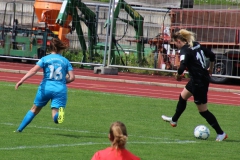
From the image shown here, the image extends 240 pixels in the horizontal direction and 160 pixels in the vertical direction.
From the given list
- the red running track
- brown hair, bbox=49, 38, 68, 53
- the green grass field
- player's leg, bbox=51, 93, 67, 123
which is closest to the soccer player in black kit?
the green grass field

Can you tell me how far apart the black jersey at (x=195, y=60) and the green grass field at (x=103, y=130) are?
3.49 ft

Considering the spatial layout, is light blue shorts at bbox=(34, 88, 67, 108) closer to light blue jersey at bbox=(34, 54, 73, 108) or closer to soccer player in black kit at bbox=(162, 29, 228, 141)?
light blue jersey at bbox=(34, 54, 73, 108)

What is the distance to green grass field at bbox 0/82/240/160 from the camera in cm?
1026

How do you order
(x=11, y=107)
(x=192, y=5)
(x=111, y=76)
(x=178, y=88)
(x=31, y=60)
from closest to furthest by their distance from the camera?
(x=11, y=107) → (x=178, y=88) → (x=111, y=76) → (x=192, y=5) → (x=31, y=60)

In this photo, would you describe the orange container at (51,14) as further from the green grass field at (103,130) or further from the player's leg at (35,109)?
the player's leg at (35,109)

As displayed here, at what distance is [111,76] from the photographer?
22.5m

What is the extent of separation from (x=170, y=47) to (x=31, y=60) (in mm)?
5442

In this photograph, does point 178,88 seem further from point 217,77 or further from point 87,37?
point 87,37

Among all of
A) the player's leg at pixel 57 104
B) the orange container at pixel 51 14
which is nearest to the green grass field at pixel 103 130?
Answer: the player's leg at pixel 57 104

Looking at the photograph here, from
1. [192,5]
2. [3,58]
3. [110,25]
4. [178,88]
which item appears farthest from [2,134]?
[3,58]

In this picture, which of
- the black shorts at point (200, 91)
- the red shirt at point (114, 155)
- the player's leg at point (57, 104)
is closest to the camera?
the red shirt at point (114, 155)

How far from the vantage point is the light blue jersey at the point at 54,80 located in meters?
11.5

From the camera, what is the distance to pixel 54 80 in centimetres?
1153

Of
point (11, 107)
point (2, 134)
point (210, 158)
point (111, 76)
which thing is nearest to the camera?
point (210, 158)
